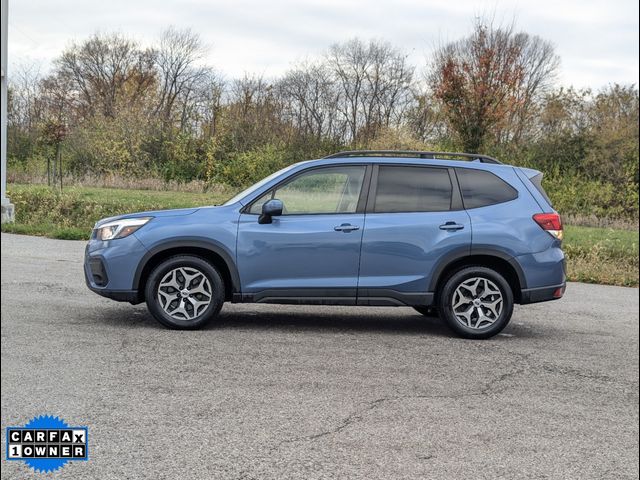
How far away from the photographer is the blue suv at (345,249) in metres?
7.37

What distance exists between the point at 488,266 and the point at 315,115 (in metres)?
18.3

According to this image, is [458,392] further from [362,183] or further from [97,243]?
[97,243]

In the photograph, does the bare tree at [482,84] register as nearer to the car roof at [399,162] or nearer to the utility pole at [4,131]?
the car roof at [399,162]

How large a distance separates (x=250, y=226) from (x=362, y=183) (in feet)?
3.93

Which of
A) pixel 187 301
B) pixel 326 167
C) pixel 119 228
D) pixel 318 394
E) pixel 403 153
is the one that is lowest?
pixel 318 394

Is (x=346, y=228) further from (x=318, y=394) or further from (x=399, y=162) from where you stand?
(x=318, y=394)

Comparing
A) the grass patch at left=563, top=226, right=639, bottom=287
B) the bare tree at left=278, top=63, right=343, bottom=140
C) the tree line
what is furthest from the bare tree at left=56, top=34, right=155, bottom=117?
the grass patch at left=563, top=226, right=639, bottom=287

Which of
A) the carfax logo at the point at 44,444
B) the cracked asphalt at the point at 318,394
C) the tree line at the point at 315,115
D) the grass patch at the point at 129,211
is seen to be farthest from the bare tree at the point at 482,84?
the carfax logo at the point at 44,444

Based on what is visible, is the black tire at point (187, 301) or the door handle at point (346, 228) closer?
the black tire at point (187, 301)

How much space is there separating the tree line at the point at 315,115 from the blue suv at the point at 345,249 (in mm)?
13770

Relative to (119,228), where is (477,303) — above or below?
below

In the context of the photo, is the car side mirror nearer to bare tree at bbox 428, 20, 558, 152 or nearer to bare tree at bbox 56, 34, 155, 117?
bare tree at bbox 428, 20, 558, 152

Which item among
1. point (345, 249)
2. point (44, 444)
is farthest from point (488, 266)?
point (44, 444)

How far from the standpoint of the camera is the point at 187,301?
24.2 ft
